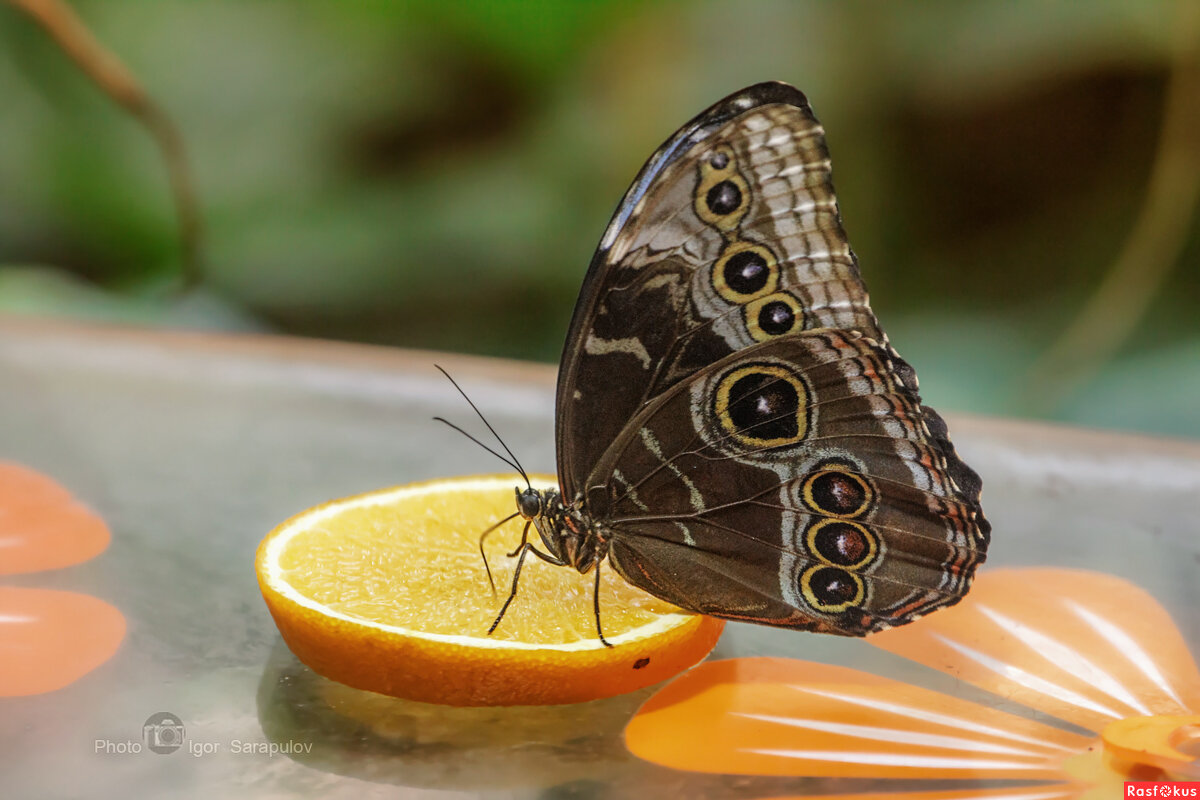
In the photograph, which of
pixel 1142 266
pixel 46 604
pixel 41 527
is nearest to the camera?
pixel 46 604

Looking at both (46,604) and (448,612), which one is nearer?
(448,612)

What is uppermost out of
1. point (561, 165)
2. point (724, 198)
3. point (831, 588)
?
point (561, 165)

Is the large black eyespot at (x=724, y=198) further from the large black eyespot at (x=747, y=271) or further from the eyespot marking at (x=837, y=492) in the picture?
the eyespot marking at (x=837, y=492)

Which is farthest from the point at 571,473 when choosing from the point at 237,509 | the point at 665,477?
the point at 237,509

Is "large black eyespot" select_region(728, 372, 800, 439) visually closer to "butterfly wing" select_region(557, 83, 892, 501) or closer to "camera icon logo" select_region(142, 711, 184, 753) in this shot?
"butterfly wing" select_region(557, 83, 892, 501)

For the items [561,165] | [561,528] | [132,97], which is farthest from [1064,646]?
[132,97]

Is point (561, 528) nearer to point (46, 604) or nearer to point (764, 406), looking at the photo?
point (764, 406)

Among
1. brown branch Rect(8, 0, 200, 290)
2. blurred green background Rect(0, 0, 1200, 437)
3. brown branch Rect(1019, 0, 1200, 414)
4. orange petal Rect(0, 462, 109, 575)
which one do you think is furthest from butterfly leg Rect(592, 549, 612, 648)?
brown branch Rect(8, 0, 200, 290)
